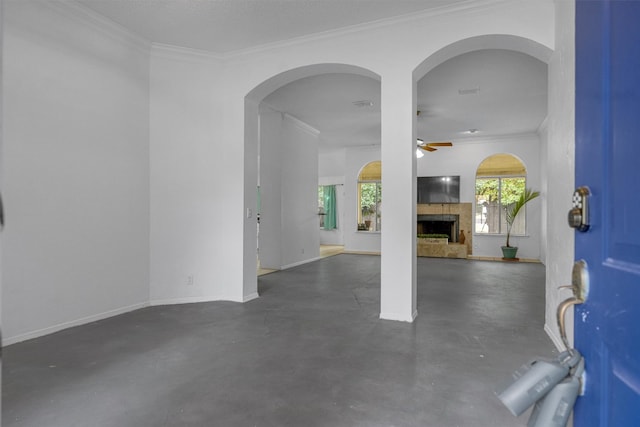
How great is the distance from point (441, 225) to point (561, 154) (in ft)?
21.4

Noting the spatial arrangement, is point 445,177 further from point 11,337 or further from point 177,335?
point 11,337

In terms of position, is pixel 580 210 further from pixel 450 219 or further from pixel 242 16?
pixel 450 219

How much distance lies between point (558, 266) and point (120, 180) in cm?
A: 428

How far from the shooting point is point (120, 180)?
12.4 ft

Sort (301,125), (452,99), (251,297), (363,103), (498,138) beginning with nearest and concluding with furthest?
(251,297), (452,99), (363,103), (301,125), (498,138)

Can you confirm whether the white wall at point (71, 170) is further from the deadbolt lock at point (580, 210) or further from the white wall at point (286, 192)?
the deadbolt lock at point (580, 210)

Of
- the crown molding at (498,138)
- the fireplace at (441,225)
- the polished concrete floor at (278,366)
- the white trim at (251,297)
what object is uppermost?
the crown molding at (498,138)

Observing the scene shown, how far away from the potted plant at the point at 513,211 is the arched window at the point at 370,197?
10.6 ft

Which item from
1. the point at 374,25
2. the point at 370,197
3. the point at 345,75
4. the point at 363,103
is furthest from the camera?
the point at 370,197

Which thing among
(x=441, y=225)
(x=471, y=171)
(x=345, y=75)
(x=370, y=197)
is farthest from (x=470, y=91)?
(x=370, y=197)

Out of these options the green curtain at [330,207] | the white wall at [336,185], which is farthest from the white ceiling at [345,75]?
the green curtain at [330,207]

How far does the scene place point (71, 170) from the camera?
10.9ft

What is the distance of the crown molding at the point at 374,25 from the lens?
10.6 feet

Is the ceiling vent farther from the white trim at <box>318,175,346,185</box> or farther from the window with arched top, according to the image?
the white trim at <box>318,175,346,185</box>
